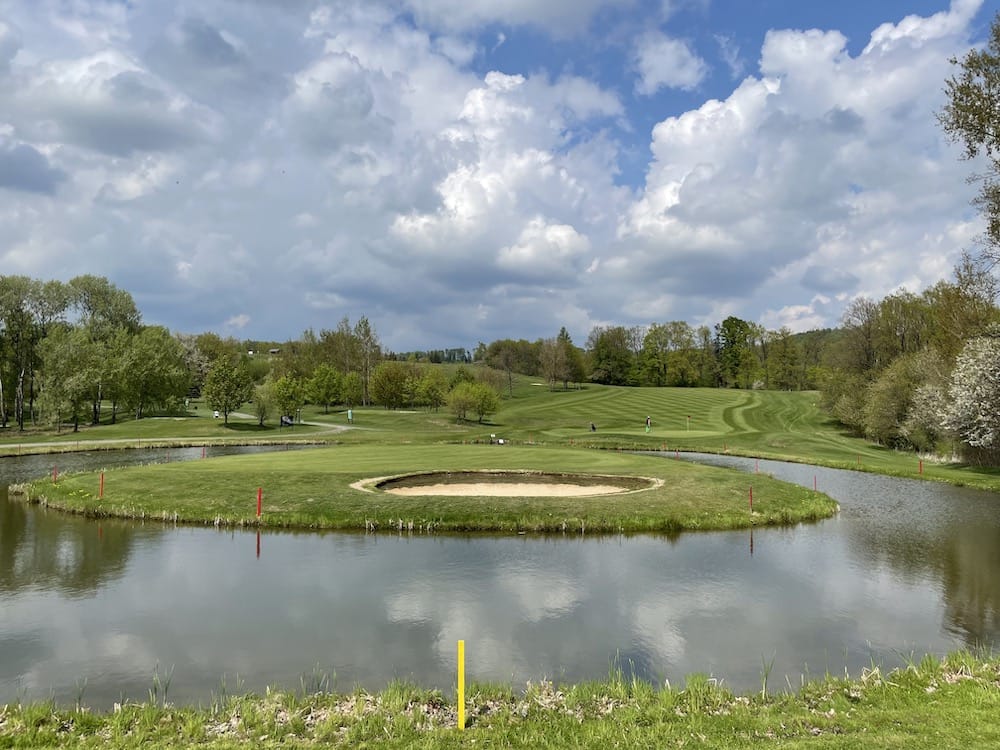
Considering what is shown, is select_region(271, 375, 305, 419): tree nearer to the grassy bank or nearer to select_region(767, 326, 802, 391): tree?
the grassy bank

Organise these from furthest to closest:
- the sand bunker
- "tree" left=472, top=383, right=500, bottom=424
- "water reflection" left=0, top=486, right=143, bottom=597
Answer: "tree" left=472, top=383, right=500, bottom=424, the sand bunker, "water reflection" left=0, top=486, right=143, bottom=597

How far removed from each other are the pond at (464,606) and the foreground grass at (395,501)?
1.46m

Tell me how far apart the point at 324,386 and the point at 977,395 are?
3487 inches

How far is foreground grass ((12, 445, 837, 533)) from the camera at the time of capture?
2580 cm

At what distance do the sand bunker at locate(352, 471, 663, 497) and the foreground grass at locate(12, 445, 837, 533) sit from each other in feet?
3.79

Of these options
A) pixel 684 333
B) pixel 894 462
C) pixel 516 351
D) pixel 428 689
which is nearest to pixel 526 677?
pixel 428 689

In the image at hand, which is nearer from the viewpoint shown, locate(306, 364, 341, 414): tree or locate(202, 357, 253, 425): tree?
locate(202, 357, 253, 425): tree

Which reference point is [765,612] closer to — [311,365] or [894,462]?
[894,462]

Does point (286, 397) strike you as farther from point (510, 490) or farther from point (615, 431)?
point (510, 490)

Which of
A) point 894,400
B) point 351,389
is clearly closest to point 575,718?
point 894,400

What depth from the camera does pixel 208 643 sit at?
539 inches

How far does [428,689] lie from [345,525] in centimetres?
1530

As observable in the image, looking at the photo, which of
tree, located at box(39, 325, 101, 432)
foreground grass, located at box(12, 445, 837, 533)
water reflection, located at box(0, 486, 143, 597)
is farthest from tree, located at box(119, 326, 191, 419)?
water reflection, located at box(0, 486, 143, 597)

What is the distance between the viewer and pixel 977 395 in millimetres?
40625
